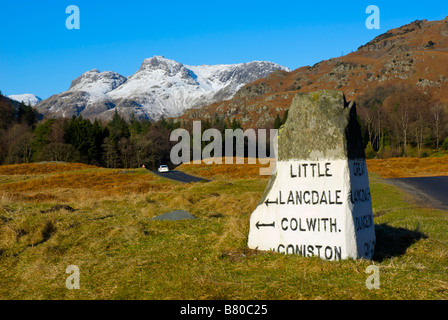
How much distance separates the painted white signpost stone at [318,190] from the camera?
8.11 metres

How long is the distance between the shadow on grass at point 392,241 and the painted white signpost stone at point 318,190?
15.7 inches

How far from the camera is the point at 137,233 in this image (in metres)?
11.1

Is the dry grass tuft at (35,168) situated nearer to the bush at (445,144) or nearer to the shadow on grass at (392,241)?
the shadow on grass at (392,241)

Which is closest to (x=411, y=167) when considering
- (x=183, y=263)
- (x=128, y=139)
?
(x=183, y=263)

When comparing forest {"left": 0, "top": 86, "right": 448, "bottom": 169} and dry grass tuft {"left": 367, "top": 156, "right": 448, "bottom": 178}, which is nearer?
dry grass tuft {"left": 367, "top": 156, "right": 448, "bottom": 178}

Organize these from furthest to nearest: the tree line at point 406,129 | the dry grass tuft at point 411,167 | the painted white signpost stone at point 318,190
Result: the tree line at point 406,129
the dry grass tuft at point 411,167
the painted white signpost stone at point 318,190

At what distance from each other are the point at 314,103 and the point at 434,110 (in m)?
105

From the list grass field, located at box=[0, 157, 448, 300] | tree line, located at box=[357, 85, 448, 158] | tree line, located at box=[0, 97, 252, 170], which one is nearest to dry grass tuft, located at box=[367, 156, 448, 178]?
tree line, located at box=[357, 85, 448, 158]

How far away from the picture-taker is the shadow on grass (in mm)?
9023

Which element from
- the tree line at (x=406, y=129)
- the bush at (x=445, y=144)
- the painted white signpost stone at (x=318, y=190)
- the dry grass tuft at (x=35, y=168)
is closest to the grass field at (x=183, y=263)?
the painted white signpost stone at (x=318, y=190)

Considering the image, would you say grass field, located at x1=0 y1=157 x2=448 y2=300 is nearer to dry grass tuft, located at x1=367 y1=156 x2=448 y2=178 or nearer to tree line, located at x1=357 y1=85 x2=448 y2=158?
dry grass tuft, located at x1=367 y1=156 x2=448 y2=178

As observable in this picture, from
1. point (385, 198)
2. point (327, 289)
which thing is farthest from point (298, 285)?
point (385, 198)

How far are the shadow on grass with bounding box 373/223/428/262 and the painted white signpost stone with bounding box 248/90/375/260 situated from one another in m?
0.40

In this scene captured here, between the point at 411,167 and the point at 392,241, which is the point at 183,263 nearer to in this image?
the point at 392,241
